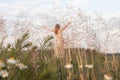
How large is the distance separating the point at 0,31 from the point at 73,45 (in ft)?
6.32

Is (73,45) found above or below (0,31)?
below

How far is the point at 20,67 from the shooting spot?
2.91 m

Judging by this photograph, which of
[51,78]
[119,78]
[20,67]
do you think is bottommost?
[119,78]

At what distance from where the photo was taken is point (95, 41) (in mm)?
6727

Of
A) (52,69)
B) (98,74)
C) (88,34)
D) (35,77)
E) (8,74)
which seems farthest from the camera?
(88,34)

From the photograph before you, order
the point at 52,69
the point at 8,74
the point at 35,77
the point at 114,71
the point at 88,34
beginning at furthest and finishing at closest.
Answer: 1. the point at 88,34
2. the point at 114,71
3. the point at 35,77
4. the point at 52,69
5. the point at 8,74

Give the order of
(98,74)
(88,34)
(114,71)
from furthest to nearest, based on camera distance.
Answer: (88,34) < (114,71) < (98,74)

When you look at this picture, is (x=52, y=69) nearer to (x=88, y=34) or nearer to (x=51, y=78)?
(x=51, y=78)

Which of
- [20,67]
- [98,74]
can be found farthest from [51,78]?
[98,74]

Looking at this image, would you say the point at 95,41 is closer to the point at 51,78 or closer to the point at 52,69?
the point at 51,78

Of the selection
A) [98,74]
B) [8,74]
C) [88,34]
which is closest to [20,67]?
[8,74]

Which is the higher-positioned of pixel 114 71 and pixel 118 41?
pixel 118 41

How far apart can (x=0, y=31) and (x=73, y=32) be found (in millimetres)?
2086

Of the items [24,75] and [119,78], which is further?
[119,78]
